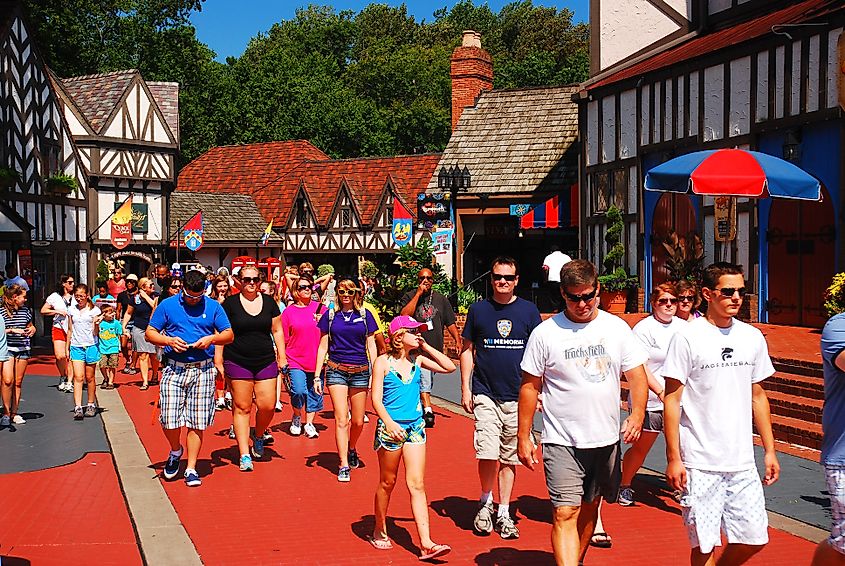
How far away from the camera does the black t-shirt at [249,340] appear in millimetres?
10109

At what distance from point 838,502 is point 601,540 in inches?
88.3

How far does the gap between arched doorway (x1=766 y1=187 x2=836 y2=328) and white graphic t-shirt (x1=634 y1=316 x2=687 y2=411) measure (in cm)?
916

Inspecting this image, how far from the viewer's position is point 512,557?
23.0 feet

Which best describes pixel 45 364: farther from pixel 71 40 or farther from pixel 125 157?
pixel 71 40

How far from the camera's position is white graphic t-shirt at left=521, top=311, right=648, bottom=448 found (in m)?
5.94

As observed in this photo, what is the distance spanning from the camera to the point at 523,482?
949 centimetres

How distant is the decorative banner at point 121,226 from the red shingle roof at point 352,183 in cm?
1239

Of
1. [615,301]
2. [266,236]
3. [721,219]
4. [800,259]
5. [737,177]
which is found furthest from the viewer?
[266,236]

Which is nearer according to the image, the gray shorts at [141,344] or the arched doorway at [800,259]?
the arched doorway at [800,259]

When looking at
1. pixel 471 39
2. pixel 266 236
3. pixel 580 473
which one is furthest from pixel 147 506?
pixel 266 236

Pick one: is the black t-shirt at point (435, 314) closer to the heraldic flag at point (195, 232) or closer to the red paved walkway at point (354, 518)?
the red paved walkway at point (354, 518)

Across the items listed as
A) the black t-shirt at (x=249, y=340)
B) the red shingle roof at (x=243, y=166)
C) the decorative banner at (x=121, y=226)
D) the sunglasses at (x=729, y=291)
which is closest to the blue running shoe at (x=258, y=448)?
the black t-shirt at (x=249, y=340)

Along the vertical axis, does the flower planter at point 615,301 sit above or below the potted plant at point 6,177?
below

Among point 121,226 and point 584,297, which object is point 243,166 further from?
point 584,297
